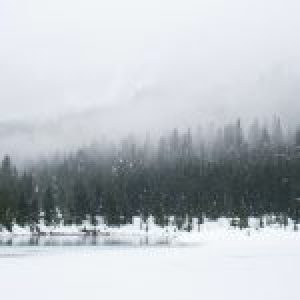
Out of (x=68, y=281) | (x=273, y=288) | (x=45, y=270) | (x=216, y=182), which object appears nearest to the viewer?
(x=273, y=288)

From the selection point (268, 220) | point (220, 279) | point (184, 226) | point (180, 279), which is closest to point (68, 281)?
point (180, 279)

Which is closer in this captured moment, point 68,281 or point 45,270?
point 68,281

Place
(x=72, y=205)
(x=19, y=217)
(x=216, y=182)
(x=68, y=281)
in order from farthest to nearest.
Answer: (x=216, y=182) → (x=72, y=205) → (x=19, y=217) → (x=68, y=281)

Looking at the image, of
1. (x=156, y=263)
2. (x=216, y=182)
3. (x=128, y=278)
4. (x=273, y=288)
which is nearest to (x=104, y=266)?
(x=156, y=263)

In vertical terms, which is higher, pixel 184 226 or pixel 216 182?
pixel 216 182

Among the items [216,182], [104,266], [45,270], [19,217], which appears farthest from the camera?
[216,182]

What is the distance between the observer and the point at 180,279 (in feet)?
104

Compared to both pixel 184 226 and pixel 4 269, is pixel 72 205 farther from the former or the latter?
pixel 4 269

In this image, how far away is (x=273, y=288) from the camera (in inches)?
1086

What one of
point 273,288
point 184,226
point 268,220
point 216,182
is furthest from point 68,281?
point 216,182

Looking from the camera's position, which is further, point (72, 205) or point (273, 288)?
point (72, 205)

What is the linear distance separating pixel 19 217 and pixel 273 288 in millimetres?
115186

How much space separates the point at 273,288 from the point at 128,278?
7957 mm

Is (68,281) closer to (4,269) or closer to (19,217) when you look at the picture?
(4,269)
